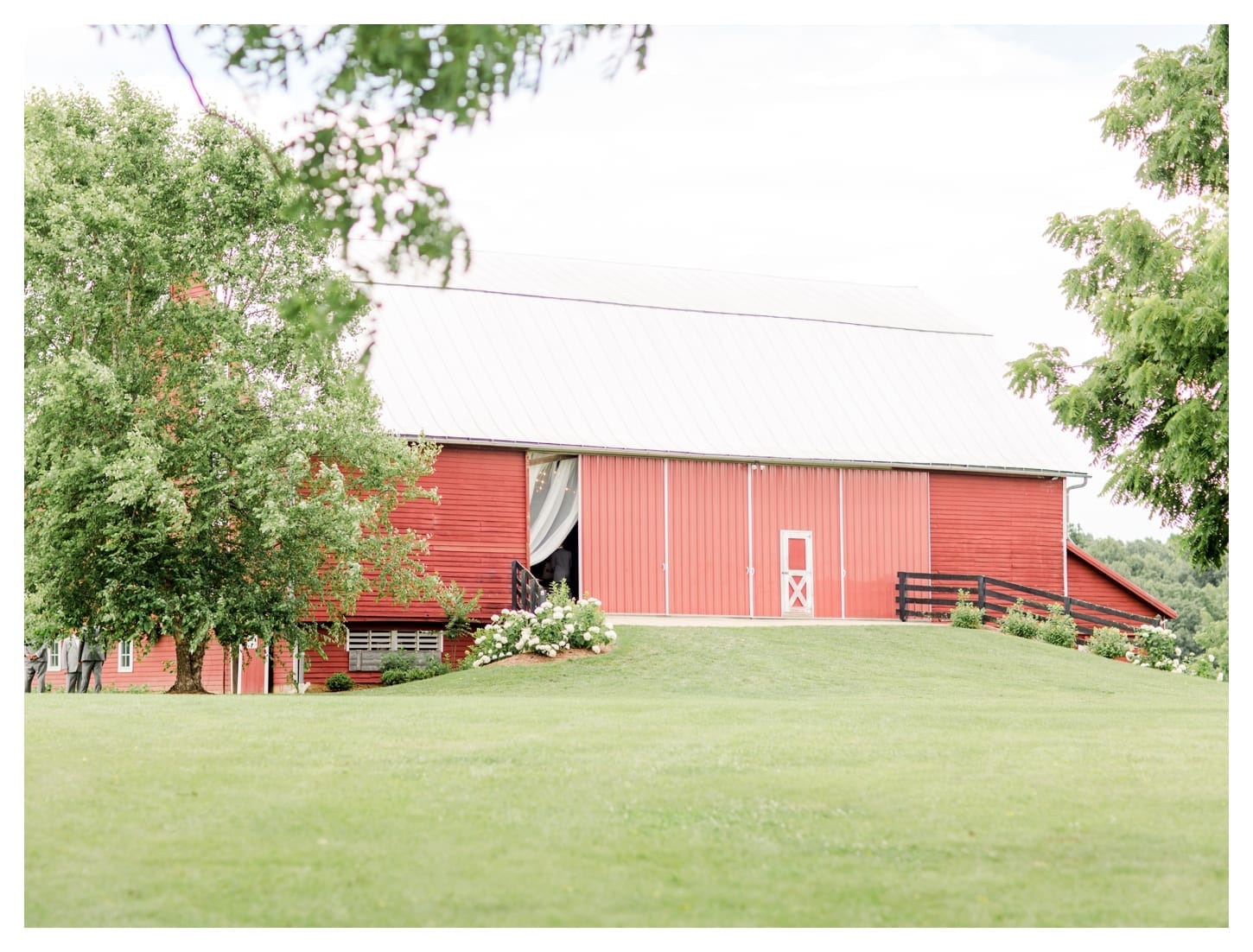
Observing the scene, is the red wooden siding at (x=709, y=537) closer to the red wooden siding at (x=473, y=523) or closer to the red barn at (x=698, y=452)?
the red barn at (x=698, y=452)

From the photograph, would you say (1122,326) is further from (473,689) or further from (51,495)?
(51,495)

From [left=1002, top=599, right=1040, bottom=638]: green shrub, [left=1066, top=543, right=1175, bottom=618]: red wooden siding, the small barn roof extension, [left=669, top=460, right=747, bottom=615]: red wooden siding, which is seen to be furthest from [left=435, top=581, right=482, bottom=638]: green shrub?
[left=1066, top=543, right=1175, bottom=618]: red wooden siding

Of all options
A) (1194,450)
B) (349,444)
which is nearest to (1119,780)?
(1194,450)

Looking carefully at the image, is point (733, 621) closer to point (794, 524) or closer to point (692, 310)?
point (794, 524)

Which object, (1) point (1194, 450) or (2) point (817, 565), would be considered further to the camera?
(2) point (817, 565)

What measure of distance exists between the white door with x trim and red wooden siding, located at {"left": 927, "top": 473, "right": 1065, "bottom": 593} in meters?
2.18

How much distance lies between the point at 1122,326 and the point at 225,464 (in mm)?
10602

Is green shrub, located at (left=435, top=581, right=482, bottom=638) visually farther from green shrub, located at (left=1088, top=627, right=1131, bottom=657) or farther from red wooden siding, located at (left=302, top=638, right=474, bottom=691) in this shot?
green shrub, located at (left=1088, top=627, right=1131, bottom=657)

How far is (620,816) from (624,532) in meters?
14.7

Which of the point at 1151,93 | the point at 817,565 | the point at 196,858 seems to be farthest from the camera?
the point at 817,565

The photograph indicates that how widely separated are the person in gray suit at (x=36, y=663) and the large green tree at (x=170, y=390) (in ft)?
15.9

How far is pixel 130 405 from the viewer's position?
17.0 metres

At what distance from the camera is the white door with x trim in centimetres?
2341

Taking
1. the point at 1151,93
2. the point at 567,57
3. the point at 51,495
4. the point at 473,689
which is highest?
the point at 1151,93
